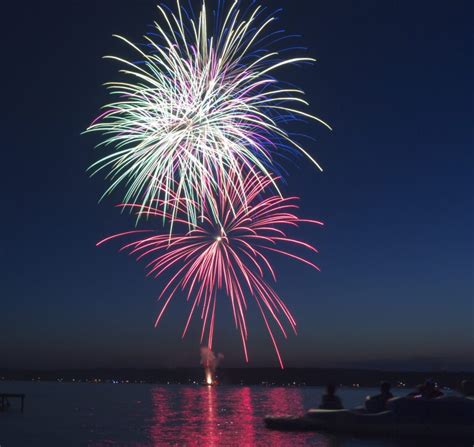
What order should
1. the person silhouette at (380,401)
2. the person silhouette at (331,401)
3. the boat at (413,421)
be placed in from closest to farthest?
the boat at (413,421)
the person silhouette at (380,401)
the person silhouette at (331,401)

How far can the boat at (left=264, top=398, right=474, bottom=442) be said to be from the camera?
1335 inches

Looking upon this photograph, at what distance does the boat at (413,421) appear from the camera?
33.9 m

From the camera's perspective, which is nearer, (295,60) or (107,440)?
(295,60)

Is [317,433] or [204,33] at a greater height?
A: [204,33]

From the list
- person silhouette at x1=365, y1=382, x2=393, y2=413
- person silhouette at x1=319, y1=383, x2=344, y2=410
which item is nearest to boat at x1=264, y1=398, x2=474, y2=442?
person silhouette at x1=365, y1=382, x2=393, y2=413

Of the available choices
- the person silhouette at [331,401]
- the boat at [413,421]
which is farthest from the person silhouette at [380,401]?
the person silhouette at [331,401]

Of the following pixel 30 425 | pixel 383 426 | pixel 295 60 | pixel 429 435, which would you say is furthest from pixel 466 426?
pixel 30 425

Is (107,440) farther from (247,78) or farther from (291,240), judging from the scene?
(247,78)

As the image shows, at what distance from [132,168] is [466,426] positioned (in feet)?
70.5

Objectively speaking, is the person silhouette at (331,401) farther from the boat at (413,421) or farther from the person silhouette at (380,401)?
the person silhouette at (380,401)

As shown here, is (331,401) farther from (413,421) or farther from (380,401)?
(413,421)

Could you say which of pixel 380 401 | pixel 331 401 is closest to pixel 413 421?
pixel 380 401

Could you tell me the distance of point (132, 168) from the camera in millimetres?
30516

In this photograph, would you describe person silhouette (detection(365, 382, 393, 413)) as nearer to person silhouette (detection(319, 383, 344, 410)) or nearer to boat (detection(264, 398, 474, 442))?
boat (detection(264, 398, 474, 442))
